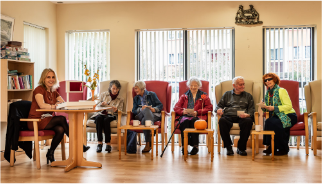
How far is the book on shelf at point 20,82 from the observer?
427 cm

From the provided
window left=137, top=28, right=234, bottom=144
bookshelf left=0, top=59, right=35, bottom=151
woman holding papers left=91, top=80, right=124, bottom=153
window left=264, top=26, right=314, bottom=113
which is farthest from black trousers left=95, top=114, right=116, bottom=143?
window left=264, top=26, right=314, bottom=113

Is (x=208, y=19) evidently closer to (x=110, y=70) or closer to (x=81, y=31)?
(x=110, y=70)

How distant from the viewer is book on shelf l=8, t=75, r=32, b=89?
427cm

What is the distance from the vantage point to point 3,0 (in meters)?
4.56

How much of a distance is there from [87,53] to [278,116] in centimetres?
335

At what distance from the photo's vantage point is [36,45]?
5.43 meters

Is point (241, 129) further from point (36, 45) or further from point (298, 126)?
point (36, 45)

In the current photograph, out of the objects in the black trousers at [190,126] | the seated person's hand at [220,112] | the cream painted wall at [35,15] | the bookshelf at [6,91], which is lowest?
the black trousers at [190,126]

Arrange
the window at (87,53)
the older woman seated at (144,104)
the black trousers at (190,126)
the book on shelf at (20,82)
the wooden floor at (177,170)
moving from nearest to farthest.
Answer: the wooden floor at (177,170) → the book on shelf at (20,82) → the black trousers at (190,126) → the older woman seated at (144,104) → the window at (87,53)

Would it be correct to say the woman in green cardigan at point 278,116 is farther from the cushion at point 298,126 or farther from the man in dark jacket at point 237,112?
the man in dark jacket at point 237,112

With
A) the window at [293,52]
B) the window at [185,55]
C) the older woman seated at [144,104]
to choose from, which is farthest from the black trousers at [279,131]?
the older woman seated at [144,104]

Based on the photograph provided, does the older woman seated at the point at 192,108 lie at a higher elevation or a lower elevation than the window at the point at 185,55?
lower

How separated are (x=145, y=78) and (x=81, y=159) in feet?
7.61

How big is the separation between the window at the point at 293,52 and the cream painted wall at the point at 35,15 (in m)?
3.57
